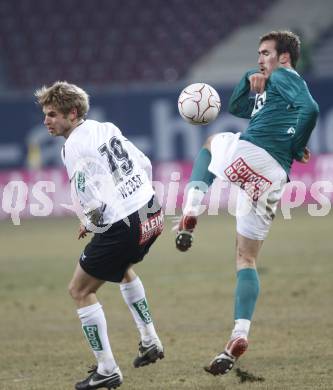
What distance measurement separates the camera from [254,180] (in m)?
6.44

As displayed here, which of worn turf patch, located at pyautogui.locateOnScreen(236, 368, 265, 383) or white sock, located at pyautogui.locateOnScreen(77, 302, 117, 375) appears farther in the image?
worn turf patch, located at pyautogui.locateOnScreen(236, 368, 265, 383)

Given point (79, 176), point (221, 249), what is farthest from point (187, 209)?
point (221, 249)

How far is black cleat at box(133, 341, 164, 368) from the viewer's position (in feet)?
21.7

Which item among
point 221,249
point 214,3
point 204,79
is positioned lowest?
point 221,249

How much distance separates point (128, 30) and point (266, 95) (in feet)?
71.1

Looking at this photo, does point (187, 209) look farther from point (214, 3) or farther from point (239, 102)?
point (214, 3)

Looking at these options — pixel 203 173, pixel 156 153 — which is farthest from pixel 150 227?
pixel 156 153

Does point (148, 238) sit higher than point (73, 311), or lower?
higher

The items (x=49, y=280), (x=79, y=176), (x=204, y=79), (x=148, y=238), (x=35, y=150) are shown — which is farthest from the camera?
(x=204, y=79)

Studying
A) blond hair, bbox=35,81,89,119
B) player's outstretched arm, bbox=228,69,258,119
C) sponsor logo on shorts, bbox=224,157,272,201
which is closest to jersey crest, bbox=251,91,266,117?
player's outstretched arm, bbox=228,69,258,119

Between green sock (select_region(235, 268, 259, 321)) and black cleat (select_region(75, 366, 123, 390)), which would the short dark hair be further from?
black cleat (select_region(75, 366, 123, 390))

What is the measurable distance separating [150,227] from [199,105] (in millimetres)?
1039

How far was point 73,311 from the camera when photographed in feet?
33.1

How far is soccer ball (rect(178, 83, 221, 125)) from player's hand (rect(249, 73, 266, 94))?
1.36ft
